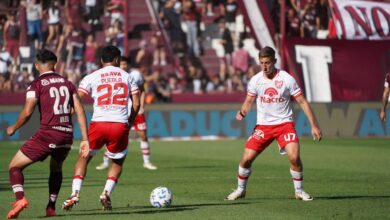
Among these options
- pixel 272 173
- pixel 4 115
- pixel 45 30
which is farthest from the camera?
pixel 45 30

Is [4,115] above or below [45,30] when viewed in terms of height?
below

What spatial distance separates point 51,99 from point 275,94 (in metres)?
3.79

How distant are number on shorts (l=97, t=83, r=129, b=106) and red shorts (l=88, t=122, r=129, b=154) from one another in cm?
28

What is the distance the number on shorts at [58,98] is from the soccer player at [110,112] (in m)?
1.14

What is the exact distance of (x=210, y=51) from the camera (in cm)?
3509

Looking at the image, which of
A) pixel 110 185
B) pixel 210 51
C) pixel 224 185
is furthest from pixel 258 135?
pixel 210 51

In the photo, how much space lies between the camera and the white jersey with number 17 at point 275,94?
1441cm

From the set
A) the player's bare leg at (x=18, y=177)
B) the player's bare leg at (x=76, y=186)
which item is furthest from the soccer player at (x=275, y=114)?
the player's bare leg at (x=18, y=177)

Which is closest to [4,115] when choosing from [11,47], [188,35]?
[11,47]

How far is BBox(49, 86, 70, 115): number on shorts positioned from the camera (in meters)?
11.9

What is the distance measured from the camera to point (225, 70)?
34781 mm

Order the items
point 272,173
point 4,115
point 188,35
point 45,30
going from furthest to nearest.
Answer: point 188,35 < point 45,30 < point 4,115 < point 272,173

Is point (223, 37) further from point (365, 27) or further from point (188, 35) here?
point (365, 27)

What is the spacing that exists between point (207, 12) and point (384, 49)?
20.4 feet
